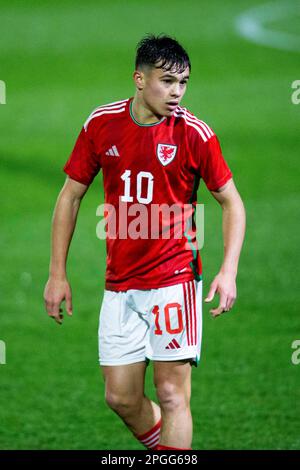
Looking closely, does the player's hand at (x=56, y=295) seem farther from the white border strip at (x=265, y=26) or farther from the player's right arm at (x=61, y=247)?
the white border strip at (x=265, y=26)

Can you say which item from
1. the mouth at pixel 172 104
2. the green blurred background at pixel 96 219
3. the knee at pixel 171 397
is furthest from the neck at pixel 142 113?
the green blurred background at pixel 96 219

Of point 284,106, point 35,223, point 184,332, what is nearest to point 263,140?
point 284,106

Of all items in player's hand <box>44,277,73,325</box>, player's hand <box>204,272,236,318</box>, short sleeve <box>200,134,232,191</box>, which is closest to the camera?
player's hand <box>204,272,236,318</box>

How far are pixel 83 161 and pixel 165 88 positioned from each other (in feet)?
1.95

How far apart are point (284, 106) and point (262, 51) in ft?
11.1

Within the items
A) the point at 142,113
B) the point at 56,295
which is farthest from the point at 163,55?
the point at 56,295

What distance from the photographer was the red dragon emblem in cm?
600

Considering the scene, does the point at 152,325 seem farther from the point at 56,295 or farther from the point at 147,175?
the point at 147,175

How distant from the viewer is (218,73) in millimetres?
20359

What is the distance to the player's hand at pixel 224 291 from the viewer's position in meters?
5.81

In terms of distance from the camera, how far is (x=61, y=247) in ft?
20.3

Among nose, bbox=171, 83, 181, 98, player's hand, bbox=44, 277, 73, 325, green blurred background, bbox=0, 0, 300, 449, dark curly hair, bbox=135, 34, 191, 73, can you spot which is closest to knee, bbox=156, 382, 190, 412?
player's hand, bbox=44, 277, 73, 325

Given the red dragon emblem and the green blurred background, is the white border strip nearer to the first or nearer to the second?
the green blurred background

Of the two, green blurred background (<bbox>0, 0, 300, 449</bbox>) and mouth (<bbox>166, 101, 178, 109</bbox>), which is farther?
green blurred background (<bbox>0, 0, 300, 449</bbox>)
